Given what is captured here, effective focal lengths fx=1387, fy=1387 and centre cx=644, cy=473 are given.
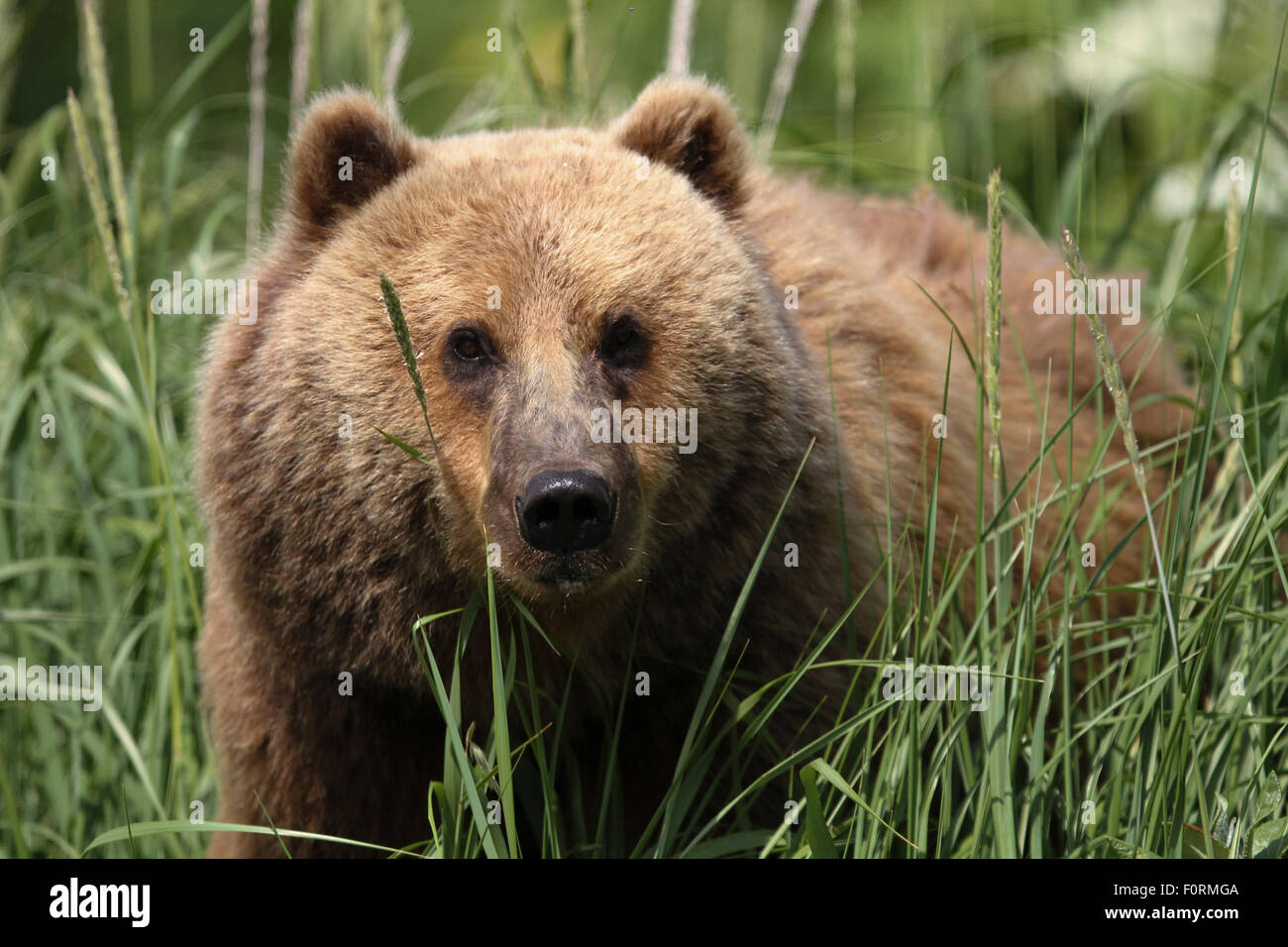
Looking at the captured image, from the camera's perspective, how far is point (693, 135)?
366 cm

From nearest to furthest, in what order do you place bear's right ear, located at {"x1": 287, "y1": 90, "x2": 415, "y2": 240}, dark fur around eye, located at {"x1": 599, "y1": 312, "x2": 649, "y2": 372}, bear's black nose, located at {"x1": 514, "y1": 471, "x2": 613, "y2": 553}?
bear's black nose, located at {"x1": 514, "y1": 471, "x2": 613, "y2": 553} → dark fur around eye, located at {"x1": 599, "y1": 312, "x2": 649, "y2": 372} → bear's right ear, located at {"x1": 287, "y1": 90, "x2": 415, "y2": 240}

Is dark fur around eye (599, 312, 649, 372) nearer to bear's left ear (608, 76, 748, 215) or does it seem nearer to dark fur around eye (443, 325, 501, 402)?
dark fur around eye (443, 325, 501, 402)

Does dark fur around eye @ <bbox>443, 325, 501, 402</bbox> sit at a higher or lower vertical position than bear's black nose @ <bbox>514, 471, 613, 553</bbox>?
higher

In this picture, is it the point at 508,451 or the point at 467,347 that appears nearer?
the point at 508,451

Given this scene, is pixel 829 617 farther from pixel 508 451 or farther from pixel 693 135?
pixel 693 135

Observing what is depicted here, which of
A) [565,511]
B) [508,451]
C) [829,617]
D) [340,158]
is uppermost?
[340,158]

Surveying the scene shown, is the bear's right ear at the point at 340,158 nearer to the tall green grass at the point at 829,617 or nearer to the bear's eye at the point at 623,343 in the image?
the tall green grass at the point at 829,617

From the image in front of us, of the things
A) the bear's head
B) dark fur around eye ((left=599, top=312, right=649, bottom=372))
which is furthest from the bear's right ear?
dark fur around eye ((left=599, top=312, right=649, bottom=372))

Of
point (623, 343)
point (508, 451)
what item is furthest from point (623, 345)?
point (508, 451)

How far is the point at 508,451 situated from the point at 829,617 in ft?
3.19

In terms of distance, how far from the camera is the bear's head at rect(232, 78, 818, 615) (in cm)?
314

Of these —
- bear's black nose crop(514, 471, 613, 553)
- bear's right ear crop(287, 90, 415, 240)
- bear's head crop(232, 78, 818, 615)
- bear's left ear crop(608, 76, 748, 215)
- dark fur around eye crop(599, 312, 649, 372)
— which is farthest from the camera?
bear's left ear crop(608, 76, 748, 215)

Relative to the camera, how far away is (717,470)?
10.9 feet
